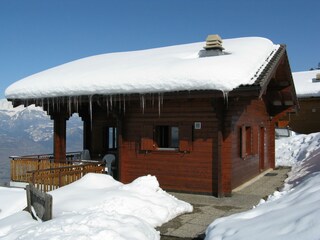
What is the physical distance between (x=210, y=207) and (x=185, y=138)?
8.24 ft

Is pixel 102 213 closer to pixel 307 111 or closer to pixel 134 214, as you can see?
pixel 134 214

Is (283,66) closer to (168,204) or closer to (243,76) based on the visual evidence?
(243,76)

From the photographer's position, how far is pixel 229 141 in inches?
421

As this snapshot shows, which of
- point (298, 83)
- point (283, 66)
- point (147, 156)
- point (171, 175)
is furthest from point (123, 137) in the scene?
point (298, 83)

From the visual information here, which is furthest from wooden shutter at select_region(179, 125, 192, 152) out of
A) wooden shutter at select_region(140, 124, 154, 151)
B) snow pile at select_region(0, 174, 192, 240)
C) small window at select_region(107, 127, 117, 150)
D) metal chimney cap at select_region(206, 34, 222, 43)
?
small window at select_region(107, 127, 117, 150)

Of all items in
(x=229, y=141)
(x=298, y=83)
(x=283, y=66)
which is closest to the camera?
(x=229, y=141)

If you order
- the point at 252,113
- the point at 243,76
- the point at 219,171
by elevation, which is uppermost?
the point at 243,76

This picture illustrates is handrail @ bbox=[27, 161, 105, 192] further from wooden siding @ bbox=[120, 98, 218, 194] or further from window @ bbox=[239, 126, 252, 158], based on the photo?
window @ bbox=[239, 126, 252, 158]

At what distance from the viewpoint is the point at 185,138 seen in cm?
1120

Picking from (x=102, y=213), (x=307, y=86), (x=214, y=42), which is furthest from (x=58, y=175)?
(x=307, y=86)

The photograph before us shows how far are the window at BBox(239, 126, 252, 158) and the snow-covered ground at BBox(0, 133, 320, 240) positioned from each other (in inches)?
145

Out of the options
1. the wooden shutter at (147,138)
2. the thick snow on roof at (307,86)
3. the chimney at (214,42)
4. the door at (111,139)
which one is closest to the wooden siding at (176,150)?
the wooden shutter at (147,138)

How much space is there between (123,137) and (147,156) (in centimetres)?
104

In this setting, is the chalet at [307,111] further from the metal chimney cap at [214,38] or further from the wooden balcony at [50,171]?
the wooden balcony at [50,171]
